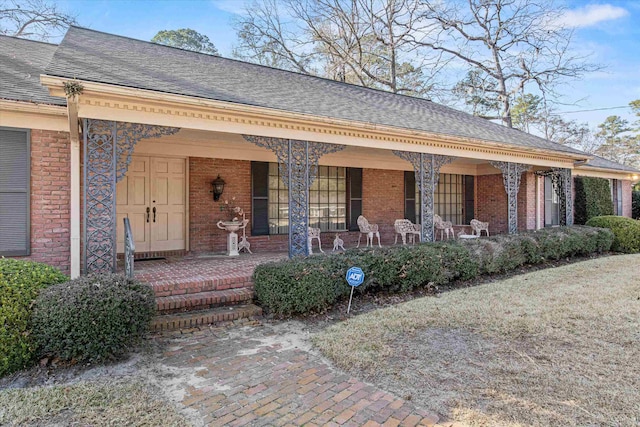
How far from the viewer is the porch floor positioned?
18.6 feet

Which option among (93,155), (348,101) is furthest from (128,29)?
(93,155)

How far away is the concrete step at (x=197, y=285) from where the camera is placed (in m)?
5.23

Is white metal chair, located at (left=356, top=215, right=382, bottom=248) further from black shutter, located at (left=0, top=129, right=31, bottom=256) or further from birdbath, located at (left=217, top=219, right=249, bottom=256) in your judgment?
black shutter, located at (left=0, top=129, right=31, bottom=256)

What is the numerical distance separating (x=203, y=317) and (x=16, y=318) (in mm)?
1947

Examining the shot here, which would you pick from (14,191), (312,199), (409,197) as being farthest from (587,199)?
(14,191)

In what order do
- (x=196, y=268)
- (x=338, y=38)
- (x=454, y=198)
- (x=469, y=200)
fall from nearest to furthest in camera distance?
(x=196, y=268), (x=454, y=198), (x=469, y=200), (x=338, y=38)

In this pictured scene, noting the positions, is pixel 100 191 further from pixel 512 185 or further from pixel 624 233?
pixel 624 233

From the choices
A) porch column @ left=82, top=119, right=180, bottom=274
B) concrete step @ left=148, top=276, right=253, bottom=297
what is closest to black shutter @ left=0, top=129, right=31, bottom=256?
porch column @ left=82, top=119, right=180, bottom=274

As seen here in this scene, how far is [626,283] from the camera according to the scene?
7.35 m

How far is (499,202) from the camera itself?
516 inches

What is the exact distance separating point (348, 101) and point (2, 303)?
758cm

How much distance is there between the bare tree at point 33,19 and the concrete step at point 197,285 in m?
16.4

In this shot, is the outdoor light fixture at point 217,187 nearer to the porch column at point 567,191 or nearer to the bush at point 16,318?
the bush at point 16,318

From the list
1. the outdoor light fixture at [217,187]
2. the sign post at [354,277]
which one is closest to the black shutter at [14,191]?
the outdoor light fixture at [217,187]
